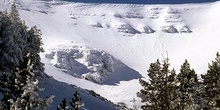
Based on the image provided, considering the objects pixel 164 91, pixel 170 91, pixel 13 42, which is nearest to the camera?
pixel 170 91

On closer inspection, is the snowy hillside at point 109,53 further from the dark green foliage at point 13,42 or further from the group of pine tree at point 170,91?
the group of pine tree at point 170,91

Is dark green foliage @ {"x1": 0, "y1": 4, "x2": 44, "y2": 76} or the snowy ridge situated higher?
the snowy ridge

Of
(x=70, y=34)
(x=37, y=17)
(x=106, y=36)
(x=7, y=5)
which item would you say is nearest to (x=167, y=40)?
(x=106, y=36)

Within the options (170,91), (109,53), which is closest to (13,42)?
(170,91)

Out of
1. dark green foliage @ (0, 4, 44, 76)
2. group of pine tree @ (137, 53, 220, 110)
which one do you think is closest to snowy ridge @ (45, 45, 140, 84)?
dark green foliage @ (0, 4, 44, 76)

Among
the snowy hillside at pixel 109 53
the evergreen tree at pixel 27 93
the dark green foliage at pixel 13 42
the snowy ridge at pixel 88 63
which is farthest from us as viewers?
the snowy ridge at pixel 88 63

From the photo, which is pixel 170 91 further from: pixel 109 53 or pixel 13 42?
pixel 109 53

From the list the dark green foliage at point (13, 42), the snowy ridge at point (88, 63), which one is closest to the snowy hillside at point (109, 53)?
the snowy ridge at point (88, 63)

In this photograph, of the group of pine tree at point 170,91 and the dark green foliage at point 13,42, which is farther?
the dark green foliage at point 13,42

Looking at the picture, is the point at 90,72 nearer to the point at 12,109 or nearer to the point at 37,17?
the point at 37,17

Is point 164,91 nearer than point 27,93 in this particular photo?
No

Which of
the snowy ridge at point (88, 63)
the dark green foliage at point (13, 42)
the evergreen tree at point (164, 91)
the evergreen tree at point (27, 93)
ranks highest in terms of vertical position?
the snowy ridge at point (88, 63)

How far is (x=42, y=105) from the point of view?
10.6 meters

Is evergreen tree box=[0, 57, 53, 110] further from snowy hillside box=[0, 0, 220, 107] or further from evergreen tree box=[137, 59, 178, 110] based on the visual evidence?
snowy hillside box=[0, 0, 220, 107]
